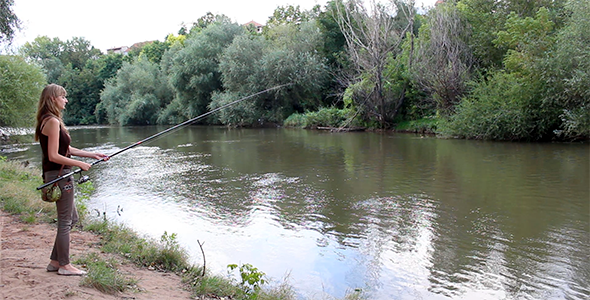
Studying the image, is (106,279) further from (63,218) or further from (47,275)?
(63,218)

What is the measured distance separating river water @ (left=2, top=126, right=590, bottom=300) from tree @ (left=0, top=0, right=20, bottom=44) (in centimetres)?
594

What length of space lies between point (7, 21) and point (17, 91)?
812 cm

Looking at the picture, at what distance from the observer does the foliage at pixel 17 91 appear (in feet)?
74.0

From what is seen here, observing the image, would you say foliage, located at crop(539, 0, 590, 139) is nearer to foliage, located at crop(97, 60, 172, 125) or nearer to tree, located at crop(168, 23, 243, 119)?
tree, located at crop(168, 23, 243, 119)

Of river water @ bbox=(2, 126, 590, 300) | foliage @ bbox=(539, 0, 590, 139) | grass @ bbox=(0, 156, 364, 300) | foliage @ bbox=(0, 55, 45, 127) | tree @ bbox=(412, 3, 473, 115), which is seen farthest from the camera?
tree @ bbox=(412, 3, 473, 115)

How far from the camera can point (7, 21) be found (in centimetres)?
1594

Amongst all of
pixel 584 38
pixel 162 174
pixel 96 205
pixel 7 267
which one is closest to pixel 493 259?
pixel 7 267

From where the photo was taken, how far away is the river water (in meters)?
5.72

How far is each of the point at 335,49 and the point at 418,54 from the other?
13.1m

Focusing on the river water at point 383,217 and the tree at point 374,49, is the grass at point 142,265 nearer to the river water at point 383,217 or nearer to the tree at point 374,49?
the river water at point 383,217

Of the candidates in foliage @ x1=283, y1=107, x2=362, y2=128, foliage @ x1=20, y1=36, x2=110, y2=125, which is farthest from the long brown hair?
foliage @ x1=20, y1=36, x2=110, y2=125

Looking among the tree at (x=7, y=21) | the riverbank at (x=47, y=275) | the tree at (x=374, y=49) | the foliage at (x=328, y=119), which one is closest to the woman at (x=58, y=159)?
the riverbank at (x=47, y=275)

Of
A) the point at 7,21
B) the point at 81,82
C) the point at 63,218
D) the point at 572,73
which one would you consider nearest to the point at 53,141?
the point at 63,218

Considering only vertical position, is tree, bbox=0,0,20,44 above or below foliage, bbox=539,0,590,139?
above
